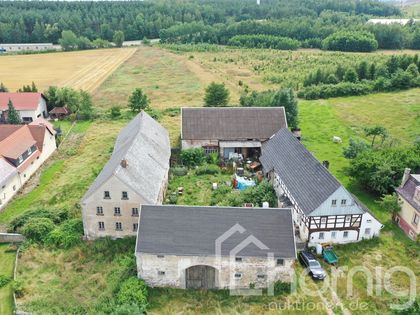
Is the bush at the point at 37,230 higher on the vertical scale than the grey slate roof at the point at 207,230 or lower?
lower

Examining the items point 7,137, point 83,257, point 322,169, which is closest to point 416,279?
point 322,169

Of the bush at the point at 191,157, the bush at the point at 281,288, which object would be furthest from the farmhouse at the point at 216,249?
the bush at the point at 191,157

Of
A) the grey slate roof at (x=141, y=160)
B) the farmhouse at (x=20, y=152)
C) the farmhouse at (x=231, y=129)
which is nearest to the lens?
the grey slate roof at (x=141, y=160)

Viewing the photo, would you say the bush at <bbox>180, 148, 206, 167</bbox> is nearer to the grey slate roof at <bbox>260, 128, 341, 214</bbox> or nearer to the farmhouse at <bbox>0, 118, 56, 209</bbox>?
the grey slate roof at <bbox>260, 128, 341, 214</bbox>

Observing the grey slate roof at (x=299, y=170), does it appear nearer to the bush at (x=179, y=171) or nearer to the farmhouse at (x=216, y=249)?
the farmhouse at (x=216, y=249)

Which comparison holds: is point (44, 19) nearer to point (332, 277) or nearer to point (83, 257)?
point (83, 257)

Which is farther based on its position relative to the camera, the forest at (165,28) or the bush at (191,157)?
the forest at (165,28)
